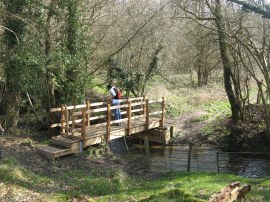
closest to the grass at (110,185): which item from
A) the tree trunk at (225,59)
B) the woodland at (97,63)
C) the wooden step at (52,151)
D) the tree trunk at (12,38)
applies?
the woodland at (97,63)

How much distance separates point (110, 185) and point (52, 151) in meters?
3.16

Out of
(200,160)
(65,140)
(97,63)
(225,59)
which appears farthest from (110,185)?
(97,63)

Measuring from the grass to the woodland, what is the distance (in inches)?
1.6

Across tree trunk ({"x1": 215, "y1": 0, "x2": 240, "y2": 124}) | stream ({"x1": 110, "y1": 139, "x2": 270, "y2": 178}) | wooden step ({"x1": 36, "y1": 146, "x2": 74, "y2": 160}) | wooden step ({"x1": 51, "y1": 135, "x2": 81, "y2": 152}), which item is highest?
tree trunk ({"x1": 215, "y1": 0, "x2": 240, "y2": 124})

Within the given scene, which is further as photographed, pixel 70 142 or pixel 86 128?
pixel 86 128

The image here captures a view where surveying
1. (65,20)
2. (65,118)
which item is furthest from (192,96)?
(65,118)

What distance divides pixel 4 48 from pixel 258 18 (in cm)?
1239

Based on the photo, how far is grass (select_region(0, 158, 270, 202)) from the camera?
9.87 metres

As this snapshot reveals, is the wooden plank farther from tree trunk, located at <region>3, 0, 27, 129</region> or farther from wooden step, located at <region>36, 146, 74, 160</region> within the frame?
tree trunk, located at <region>3, 0, 27, 129</region>

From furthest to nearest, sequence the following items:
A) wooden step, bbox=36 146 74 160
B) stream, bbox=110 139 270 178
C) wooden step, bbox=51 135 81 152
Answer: stream, bbox=110 139 270 178, wooden step, bbox=51 135 81 152, wooden step, bbox=36 146 74 160

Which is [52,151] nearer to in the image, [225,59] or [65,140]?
[65,140]

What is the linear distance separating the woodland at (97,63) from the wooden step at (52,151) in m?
0.34

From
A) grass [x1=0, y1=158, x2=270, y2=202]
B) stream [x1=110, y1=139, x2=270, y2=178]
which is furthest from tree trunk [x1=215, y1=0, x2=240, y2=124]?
grass [x1=0, y1=158, x2=270, y2=202]

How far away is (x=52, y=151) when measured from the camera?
14.1m
